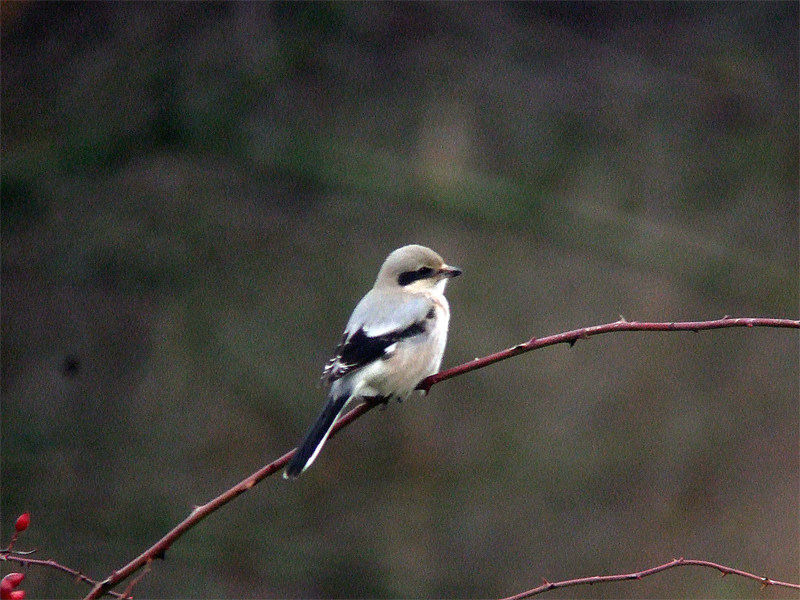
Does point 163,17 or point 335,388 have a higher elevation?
point 163,17

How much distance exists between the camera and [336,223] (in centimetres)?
594

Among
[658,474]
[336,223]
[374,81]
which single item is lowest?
[658,474]

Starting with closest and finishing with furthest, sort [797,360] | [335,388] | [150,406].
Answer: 1. [335,388]
2. [150,406]
3. [797,360]

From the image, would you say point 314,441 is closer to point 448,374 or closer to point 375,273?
point 448,374

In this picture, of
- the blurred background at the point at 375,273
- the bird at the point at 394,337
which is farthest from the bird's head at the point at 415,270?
the blurred background at the point at 375,273

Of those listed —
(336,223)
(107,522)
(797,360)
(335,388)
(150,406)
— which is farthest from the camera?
(797,360)

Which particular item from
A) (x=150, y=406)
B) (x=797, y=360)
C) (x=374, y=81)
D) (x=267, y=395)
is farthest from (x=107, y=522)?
(x=797, y=360)

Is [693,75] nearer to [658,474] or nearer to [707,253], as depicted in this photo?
[707,253]

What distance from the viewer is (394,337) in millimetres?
3338

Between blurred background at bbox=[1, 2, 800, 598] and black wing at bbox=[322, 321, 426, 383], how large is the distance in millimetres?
2063

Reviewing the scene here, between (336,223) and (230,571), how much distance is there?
88.5 inches

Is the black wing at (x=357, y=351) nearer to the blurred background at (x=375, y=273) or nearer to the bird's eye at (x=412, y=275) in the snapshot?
the bird's eye at (x=412, y=275)

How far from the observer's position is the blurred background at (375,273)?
5055 mm

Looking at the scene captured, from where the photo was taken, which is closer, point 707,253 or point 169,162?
point 169,162
